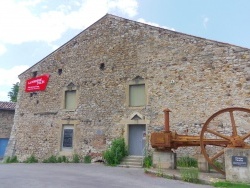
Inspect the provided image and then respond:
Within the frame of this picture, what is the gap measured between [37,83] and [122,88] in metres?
6.45

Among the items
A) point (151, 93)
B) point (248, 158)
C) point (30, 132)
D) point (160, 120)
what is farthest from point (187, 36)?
point (30, 132)

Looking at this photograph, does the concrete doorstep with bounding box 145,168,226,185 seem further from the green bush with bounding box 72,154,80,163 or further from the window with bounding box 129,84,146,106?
the green bush with bounding box 72,154,80,163

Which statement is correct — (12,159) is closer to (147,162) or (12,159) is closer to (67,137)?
(67,137)

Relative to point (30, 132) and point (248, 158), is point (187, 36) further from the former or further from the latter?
point (30, 132)

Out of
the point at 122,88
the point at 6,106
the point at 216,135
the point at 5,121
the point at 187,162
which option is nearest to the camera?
the point at 216,135

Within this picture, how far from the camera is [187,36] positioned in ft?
42.1

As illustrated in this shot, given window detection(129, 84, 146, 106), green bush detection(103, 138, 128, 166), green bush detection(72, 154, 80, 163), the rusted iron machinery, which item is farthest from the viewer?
green bush detection(72, 154, 80, 163)

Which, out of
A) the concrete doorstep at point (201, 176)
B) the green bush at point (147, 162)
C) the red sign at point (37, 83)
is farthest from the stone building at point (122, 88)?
the concrete doorstep at point (201, 176)

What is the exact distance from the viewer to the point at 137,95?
13789mm

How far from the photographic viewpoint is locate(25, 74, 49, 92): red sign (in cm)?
1703

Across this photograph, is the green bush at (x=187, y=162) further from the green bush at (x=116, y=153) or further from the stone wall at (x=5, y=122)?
the stone wall at (x=5, y=122)

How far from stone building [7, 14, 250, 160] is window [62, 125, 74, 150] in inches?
2.3

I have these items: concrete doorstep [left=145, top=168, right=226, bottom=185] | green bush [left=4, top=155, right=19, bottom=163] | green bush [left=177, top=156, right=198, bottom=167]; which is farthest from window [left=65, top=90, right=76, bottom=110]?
concrete doorstep [left=145, top=168, right=226, bottom=185]

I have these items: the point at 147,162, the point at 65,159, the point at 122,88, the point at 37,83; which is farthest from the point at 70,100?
the point at 147,162
